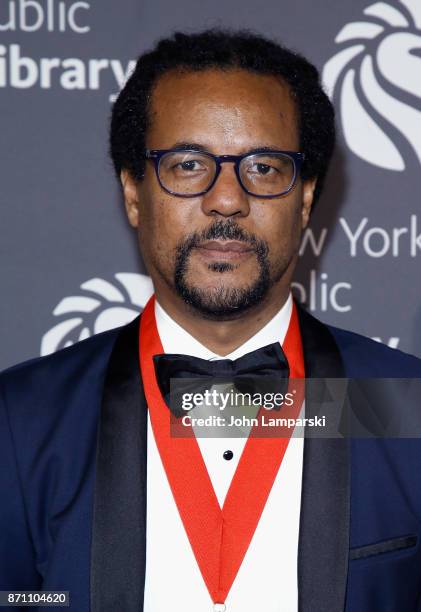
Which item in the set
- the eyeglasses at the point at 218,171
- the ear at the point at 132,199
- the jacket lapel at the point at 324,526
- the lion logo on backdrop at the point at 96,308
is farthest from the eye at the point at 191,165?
the lion logo on backdrop at the point at 96,308

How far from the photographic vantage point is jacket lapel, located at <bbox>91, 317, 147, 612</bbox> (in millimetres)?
1606

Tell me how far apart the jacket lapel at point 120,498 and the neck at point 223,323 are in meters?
0.16

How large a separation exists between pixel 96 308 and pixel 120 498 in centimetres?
87

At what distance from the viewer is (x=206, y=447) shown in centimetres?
178

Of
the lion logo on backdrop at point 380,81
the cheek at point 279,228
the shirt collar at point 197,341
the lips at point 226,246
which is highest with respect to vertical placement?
the lion logo on backdrop at point 380,81

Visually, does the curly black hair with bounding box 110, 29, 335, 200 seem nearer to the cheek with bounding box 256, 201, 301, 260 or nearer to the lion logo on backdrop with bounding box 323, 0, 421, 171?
the cheek with bounding box 256, 201, 301, 260

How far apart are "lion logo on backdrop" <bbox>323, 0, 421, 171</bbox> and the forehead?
1.99 feet

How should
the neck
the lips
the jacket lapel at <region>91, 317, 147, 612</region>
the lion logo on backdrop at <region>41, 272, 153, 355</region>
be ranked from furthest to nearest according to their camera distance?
the lion logo on backdrop at <region>41, 272, 153, 355</region>
the neck
the lips
the jacket lapel at <region>91, 317, 147, 612</region>

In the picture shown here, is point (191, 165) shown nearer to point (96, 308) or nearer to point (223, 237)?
point (223, 237)

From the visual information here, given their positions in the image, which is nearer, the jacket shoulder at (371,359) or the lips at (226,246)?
the lips at (226,246)

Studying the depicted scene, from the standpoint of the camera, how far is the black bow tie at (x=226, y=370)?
1.77 m

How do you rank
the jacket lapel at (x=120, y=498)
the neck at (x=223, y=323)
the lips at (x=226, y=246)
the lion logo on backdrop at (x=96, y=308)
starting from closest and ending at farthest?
→ 1. the jacket lapel at (x=120, y=498)
2. the lips at (x=226, y=246)
3. the neck at (x=223, y=323)
4. the lion logo on backdrop at (x=96, y=308)

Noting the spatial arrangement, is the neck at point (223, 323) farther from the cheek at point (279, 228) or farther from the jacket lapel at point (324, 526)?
the jacket lapel at point (324, 526)

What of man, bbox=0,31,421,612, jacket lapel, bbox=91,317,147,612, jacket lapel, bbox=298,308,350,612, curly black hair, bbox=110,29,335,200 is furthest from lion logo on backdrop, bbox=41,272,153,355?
jacket lapel, bbox=298,308,350,612
